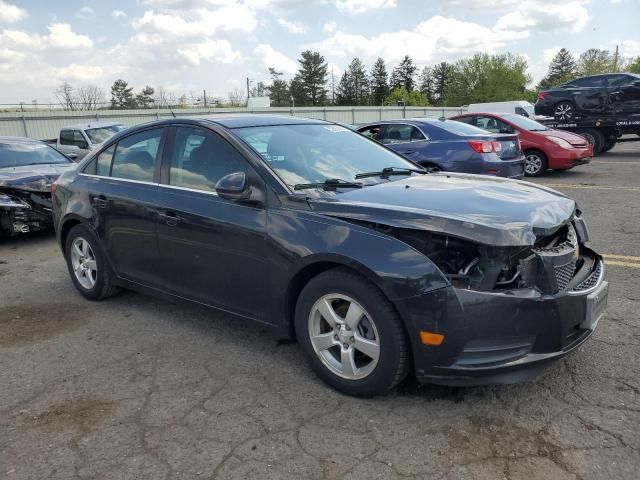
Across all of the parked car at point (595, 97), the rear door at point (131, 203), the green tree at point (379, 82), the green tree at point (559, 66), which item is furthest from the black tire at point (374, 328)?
the green tree at point (559, 66)

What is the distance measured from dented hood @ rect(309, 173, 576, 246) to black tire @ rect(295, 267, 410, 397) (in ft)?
1.24

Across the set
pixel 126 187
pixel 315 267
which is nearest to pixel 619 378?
pixel 315 267

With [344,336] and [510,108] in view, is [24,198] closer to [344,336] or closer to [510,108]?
[344,336]

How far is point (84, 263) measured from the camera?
500 centimetres

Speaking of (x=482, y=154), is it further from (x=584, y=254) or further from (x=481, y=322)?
(x=481, y=322)

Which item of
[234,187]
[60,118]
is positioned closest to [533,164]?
[234,187]

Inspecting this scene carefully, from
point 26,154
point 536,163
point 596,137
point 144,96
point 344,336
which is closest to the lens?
point 344,336

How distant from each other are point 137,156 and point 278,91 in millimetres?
80568

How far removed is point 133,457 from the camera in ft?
8.80

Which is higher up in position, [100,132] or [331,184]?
[100,132]

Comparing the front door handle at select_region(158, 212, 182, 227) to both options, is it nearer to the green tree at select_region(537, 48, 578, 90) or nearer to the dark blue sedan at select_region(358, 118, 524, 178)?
the dark blue sedan at select_region(358, 118, 524, 178)

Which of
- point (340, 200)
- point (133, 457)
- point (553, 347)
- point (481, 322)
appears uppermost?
point (340, 200)

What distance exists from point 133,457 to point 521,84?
9575 centimetres

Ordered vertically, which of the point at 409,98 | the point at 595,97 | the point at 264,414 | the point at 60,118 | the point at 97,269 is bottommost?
the point at 264,414
